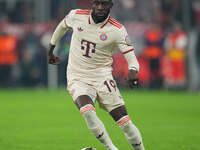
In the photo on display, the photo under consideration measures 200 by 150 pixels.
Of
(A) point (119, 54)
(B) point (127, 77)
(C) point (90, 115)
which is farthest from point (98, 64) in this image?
(A) point (119, 54)

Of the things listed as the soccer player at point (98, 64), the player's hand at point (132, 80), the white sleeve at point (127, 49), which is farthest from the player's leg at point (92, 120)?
the white sleeve at point (127, 49)

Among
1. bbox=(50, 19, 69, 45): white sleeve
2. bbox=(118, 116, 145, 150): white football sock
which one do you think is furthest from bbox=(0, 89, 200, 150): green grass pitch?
bbox=(50, 19, 69, 45): white sleeve

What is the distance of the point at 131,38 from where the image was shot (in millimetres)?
23719

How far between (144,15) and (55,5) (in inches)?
131

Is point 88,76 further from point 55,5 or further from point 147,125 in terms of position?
point 55,5

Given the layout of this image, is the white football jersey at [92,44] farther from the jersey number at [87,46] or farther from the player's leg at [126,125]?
the player's leg at [126,125]

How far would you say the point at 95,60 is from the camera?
872 centimetres

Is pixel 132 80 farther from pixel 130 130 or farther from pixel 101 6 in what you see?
pixel 101 6

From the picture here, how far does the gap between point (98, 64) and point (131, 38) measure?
15.1 metres

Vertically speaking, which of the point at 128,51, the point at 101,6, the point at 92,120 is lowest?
the point at 92,120

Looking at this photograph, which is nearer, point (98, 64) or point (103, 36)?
point (103, 36)

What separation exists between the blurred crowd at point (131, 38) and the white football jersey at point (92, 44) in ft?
47.9

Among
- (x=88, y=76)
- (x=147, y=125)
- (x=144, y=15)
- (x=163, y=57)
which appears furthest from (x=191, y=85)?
(x=88, y=76)

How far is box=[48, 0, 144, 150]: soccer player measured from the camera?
8.45m
